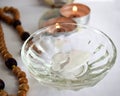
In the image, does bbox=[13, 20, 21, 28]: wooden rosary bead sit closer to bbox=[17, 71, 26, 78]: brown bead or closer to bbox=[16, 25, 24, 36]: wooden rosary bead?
bbox=[16, 25, 24, 36]: wooden rosary bead

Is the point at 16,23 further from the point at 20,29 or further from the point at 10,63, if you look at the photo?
the point at 10,63

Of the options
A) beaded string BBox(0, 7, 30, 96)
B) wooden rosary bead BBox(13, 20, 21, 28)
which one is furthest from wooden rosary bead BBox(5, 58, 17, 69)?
wooden rosary bead BBox(13, 20, 21, 28)

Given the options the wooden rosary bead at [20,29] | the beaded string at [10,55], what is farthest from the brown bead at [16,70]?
the wooden rosary bead at [20,29]

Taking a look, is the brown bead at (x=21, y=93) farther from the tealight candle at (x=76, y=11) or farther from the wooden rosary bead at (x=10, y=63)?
the tealight candle at (x=76, y=11)

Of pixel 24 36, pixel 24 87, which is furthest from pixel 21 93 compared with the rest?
pixel 24 36

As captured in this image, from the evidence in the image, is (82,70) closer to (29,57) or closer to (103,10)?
(29,57)

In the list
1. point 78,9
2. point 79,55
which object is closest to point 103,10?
point 78,9
